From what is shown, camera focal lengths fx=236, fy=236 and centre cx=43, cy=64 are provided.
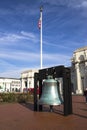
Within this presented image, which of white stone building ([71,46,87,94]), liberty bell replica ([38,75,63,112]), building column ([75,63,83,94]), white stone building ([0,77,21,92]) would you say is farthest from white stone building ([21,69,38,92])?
liberty bell replica ([38,75,63,112])

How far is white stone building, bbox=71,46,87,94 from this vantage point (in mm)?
68875

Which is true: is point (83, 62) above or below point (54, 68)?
above

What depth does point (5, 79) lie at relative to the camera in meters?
160

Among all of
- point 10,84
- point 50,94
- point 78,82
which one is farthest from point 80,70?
point 10,84

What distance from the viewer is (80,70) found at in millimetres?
70938

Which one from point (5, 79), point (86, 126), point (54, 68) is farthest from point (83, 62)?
point (5, 79)

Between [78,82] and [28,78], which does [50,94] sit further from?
[28,78]

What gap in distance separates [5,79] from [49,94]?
146677 mm

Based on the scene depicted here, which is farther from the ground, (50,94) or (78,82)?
(78,82)

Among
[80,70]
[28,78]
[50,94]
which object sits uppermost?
[28,78]

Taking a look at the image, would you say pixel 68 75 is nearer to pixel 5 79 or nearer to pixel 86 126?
pixel 86 126

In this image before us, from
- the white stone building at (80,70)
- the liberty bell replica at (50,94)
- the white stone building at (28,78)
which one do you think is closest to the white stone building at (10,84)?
the white stone building at (28,78)

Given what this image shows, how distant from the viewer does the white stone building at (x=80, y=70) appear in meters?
68.9

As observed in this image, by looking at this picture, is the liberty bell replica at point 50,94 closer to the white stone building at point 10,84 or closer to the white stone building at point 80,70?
the white stone building at point 80,70
